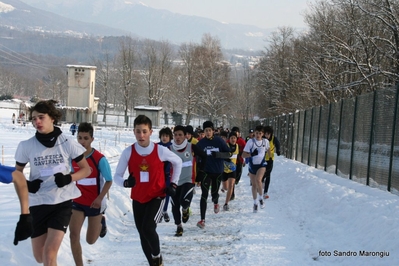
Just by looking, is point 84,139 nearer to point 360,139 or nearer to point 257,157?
point 257,157

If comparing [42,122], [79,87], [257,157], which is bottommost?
[257,157]

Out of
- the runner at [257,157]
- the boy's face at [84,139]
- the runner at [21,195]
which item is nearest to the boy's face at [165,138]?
the runner at [257,157]

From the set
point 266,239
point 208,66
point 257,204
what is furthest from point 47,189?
point 208,66

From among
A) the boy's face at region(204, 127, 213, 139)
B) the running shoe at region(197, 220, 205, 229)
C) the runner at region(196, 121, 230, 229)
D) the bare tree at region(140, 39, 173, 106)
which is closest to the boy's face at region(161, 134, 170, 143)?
the runner at region(196, 121, 230, 229)

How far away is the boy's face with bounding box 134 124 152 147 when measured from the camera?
265 inches

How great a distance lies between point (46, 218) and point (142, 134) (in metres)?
1.70

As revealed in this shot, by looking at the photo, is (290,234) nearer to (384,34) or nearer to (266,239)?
(266,239)

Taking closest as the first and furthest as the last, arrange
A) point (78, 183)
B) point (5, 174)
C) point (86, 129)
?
point (5, 174), point (78, 183), point (86, 129)

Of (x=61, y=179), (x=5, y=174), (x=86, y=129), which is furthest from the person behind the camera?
(x=86, y=129)

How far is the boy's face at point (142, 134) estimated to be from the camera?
22.1ft

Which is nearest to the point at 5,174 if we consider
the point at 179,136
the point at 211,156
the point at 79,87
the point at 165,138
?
the point at 179,136

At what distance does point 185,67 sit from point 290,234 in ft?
253

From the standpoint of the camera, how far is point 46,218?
566cm

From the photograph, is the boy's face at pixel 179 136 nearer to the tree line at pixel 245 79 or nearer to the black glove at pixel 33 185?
the black glove at pixel 33 185
